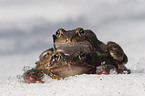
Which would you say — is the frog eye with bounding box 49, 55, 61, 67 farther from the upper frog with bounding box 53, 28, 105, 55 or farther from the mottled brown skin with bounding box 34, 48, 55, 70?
the mottled brown skin with bounding box 34, 48, 55, 70

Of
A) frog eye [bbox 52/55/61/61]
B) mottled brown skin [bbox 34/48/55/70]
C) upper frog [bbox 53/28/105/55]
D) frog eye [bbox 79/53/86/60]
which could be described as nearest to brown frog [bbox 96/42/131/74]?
upper frog [bbox 53/28/105/55]

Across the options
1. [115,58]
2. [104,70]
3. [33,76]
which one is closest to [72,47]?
[104,70]

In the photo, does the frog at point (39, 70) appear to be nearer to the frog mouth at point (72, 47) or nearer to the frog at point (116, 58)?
the frog mouth at point (72, 47)

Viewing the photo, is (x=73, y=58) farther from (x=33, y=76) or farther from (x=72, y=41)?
(x=33, y=76)

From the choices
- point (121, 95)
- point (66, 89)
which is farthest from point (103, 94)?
point (66, 89)

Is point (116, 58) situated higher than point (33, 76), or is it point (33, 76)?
point (116, 58)

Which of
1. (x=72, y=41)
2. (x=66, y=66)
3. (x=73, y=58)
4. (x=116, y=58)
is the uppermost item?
(x=72, y=41)
